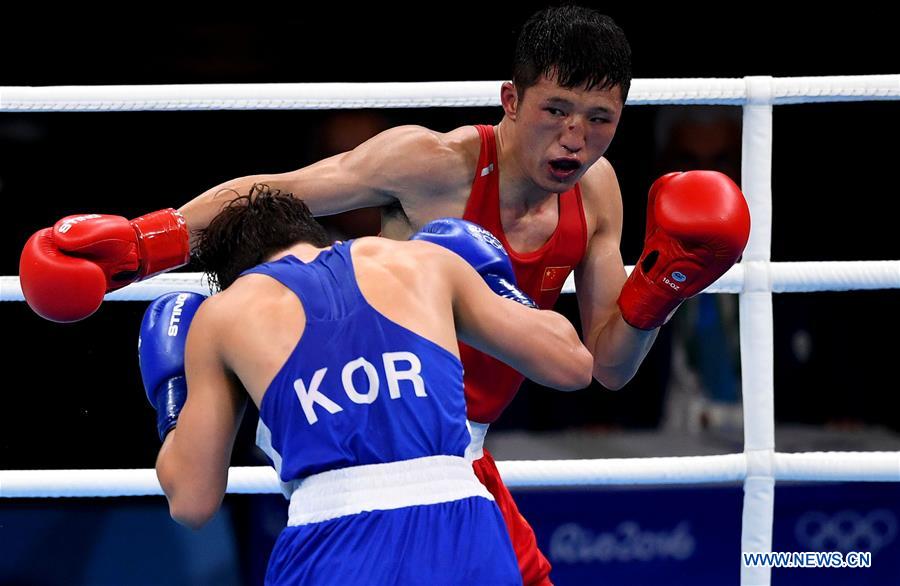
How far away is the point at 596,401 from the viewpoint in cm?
365

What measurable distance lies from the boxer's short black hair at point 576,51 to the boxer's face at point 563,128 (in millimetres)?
17

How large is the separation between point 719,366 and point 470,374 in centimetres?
159

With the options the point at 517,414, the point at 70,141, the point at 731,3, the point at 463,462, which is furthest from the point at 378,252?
the point at 731,3

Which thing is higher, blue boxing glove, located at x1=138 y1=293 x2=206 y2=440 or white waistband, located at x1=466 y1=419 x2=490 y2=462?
blue boxing glove, located at x1=138 y1=293 x2=206 y2=440

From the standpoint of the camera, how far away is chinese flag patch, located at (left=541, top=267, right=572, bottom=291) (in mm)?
2250

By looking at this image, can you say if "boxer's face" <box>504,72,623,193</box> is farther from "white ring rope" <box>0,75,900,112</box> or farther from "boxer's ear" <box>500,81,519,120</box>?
"white ring rope" <box>0,75,900,112</box>

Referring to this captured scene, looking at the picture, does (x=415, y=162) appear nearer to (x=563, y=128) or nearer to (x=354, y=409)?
(x=563, y=128)

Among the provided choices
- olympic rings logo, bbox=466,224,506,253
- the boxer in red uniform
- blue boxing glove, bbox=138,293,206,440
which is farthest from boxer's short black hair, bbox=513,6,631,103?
blue boxing glove, bbox=138,293,206,440

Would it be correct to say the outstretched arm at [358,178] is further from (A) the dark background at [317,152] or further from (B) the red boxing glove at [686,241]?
(A) the dark background at [317,152]

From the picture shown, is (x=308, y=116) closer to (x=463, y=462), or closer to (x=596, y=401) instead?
(x=596, y=401)

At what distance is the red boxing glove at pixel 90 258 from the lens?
1.94m

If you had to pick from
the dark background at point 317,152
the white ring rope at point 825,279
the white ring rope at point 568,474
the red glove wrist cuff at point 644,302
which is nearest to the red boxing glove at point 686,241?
the red glove wrist cuff at point 644,302

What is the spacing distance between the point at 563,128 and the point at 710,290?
0.56 metres

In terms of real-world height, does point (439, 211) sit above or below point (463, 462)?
above
